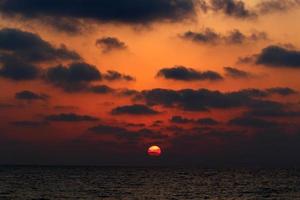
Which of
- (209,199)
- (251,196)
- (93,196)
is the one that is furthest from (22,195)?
(251,196)

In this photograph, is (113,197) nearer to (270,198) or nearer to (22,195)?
(22,195)

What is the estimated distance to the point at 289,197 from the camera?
93375 millimetres

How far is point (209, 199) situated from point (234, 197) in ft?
20.6

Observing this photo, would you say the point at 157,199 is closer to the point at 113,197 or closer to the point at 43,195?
the point at 113,197

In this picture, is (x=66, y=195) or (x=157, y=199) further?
(x=66, y=195)

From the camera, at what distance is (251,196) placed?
94.1m

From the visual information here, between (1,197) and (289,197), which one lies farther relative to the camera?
(289,197)

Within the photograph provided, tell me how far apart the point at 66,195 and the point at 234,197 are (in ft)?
106

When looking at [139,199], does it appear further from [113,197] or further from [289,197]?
[289,197]

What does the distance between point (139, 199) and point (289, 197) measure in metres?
29.9

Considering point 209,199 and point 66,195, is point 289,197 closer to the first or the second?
point 209,199

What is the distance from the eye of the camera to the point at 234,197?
298ft

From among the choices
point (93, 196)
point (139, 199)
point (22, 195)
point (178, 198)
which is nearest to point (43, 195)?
point (22, 195)

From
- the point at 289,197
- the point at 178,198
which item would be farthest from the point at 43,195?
the point at 289,197
